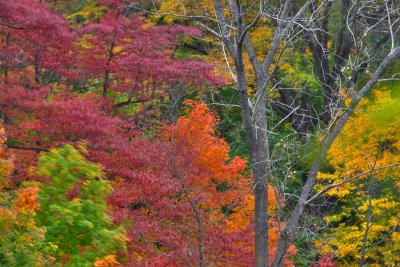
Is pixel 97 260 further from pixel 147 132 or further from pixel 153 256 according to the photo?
pixel 147 132

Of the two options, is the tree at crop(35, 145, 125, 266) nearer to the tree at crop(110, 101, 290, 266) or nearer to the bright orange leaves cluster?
the tree at crop(110, 101, 290, 266)

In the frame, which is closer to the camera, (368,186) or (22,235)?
(22,235)

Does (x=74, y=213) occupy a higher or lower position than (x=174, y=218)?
higher

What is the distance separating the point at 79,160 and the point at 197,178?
267 inches

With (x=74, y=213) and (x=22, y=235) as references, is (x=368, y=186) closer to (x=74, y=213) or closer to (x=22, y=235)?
(x=74, y=213)

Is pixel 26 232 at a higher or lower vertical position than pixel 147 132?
higher

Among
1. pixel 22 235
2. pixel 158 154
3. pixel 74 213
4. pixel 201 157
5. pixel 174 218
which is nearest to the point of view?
pixel 22 235

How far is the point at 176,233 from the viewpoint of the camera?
42.5 feet

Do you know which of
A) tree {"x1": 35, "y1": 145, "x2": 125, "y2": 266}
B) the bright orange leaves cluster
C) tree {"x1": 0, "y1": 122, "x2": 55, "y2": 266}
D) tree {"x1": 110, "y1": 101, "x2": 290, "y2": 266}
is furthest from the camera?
the bright orange leaves cluster

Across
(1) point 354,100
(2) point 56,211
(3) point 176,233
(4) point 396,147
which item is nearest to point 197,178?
(3) point 176,233

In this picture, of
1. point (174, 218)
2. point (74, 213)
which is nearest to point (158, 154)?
point (174, 218)

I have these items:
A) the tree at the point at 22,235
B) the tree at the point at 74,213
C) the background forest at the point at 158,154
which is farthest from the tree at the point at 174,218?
the tree at the point at 22,235

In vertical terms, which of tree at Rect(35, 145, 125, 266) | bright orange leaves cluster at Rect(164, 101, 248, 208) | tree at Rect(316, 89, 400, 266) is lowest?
tree at Rect(316, 89, 400, 266)

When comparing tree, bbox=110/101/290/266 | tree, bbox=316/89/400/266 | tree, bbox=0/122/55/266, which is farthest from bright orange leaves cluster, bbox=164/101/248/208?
tree, bbox=0/122/55/266
